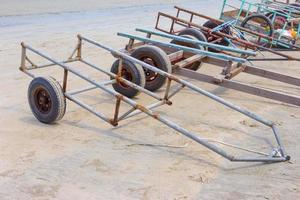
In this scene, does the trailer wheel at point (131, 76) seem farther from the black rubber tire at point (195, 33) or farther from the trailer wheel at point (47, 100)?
the black rubber tire at point (195, 33)

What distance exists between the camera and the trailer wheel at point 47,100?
16.3ft

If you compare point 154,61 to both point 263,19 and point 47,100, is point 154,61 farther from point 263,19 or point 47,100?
point 263,19

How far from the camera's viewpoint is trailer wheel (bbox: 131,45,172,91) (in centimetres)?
632

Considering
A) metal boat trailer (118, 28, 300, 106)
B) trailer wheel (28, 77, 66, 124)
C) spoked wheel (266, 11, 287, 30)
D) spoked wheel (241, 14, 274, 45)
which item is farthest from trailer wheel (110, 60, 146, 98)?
spoked wheel (266, 11, 287, 30)

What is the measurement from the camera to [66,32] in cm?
1111

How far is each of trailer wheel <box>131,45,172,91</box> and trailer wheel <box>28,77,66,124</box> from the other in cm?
176

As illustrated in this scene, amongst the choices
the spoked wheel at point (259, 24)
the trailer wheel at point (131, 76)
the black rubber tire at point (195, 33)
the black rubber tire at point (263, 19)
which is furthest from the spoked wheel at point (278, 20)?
the trailer wheel at point (131, 76)

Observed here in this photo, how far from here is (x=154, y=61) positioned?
21.1ft

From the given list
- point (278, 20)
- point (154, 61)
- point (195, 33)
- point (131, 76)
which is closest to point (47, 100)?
point (131, 76)

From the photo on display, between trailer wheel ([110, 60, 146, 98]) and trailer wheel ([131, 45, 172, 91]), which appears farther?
trailer wheel ([131, 45, 172, 91])

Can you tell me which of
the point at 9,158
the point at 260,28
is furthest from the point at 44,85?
the point at 260,28

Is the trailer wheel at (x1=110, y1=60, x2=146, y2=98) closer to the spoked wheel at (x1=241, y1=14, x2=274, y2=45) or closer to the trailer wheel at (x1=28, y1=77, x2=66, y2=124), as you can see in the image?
the trailer wheel at (x1=28, y1=77, x2=66, y2=124)

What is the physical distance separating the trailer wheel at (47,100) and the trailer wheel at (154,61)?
1.76m

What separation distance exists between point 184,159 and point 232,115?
1625mm
